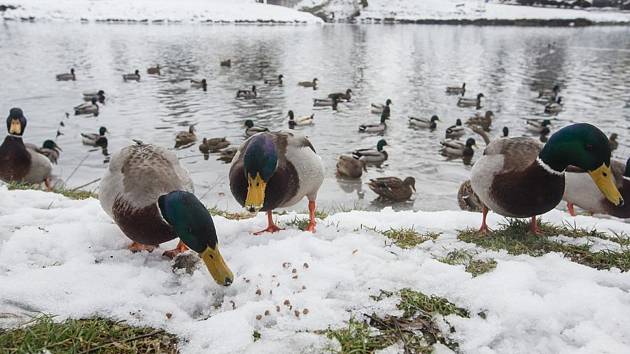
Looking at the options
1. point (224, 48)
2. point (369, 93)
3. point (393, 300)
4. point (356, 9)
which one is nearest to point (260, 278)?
point (393, 300)

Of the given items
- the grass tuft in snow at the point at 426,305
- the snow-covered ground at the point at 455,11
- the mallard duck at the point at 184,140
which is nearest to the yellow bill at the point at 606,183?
the grass tuft in snow at the point at 426,305

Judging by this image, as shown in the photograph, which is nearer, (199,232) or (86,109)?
(199,232)

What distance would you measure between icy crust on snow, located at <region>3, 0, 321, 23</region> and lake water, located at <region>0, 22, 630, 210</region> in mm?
18899

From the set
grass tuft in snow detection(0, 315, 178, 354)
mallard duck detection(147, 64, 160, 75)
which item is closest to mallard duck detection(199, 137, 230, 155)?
grass tuft in snow detection(0, 315, 178, 354)

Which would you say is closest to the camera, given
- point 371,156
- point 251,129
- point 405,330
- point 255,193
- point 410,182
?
point 405,330

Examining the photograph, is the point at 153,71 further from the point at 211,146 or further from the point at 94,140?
the point at 211,146

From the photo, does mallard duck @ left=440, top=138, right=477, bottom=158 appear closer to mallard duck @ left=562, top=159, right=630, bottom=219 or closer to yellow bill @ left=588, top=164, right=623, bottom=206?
mallard duck @ left=562, top=159, right=630, bottom=219

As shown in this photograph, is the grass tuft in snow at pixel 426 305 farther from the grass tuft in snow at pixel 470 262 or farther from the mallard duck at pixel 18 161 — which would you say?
the mallard duck at pixel 18 161

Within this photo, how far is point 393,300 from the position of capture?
281 cm

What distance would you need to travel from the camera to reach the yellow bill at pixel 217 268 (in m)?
2.81

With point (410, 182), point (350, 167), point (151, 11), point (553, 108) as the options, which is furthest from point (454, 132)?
point (151, 11)

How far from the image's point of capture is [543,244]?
3.78 meters

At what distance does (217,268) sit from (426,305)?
1.24 meters

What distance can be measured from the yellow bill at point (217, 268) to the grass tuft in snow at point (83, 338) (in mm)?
440
